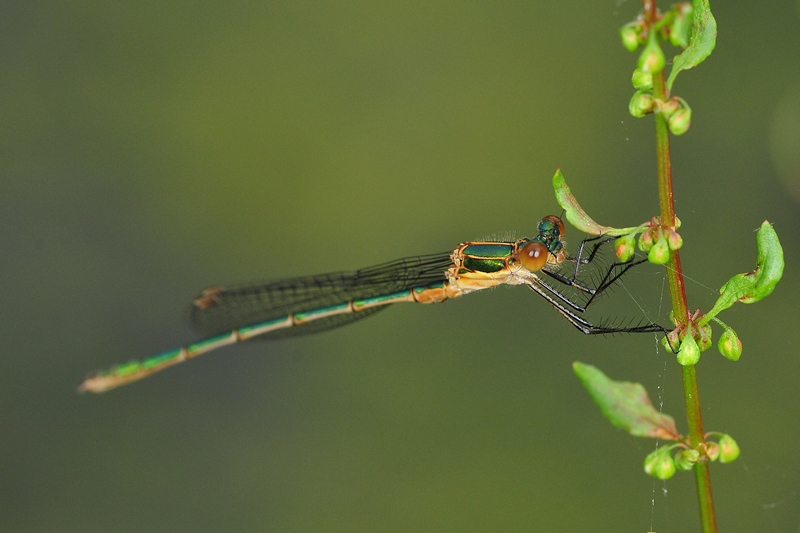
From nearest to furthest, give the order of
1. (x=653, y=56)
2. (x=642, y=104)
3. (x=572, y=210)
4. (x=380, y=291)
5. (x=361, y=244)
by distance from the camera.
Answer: (x=653, y=56) < (x=642, y=104) < (x=572, y=210) < (x=380, y=291) < (x=361, y=244)

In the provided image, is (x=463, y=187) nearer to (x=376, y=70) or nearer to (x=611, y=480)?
(x=376, y=70)

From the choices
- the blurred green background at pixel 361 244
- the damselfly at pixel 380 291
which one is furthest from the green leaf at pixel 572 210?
the blurred green background at pixel 361 244

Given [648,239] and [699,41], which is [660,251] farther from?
[699,41]

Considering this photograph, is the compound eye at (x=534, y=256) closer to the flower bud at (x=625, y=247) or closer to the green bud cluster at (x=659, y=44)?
the flower bud at (x=625, y=247)

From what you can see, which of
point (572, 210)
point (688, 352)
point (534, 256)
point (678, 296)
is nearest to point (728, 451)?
point (688, 352)

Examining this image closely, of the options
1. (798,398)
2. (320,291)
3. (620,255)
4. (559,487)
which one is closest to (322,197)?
(320,291)

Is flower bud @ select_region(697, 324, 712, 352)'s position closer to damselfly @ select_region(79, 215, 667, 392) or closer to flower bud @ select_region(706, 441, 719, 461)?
flower bud @ select_region(706, 441, 719, 461)

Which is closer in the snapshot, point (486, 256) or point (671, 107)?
point (671, 107)
